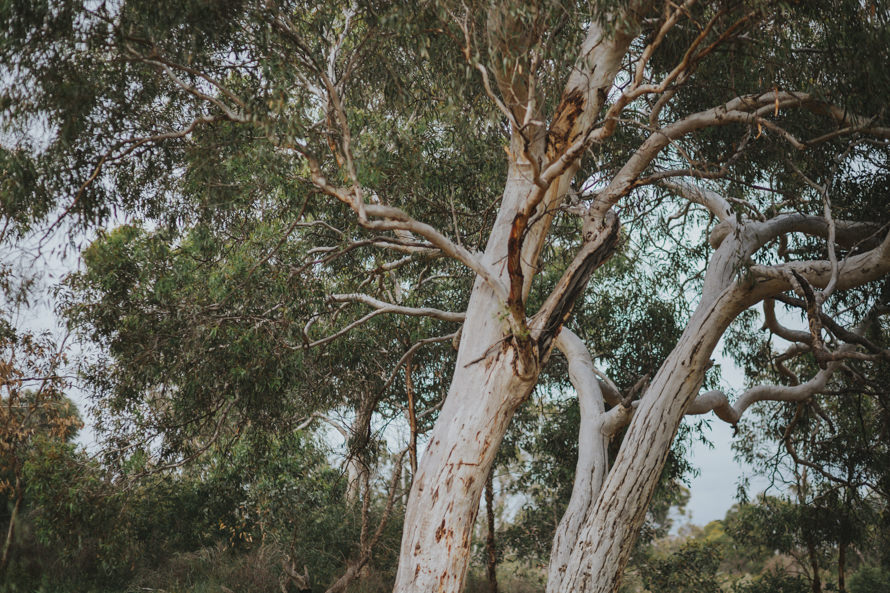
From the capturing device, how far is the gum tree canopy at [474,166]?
4844 millimetres

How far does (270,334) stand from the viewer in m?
6.90

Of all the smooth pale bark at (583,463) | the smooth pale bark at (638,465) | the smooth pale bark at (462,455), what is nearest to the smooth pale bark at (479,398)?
the smooth pale bark at (462,455)

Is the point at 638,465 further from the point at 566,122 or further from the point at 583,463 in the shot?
the point at 566,122

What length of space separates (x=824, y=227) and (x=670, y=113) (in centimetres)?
214

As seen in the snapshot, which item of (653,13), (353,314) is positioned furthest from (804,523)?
(653,13)

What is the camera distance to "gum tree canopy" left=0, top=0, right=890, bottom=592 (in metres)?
4.84

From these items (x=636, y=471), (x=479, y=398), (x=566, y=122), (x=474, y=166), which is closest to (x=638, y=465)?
(x=636, y=471)

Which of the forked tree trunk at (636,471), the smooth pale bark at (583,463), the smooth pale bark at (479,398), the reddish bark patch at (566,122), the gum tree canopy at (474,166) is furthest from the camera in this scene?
the smooth pale bark at (583,463)

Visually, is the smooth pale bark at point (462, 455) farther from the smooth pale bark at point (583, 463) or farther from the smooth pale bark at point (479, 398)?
the smooth pale bark at point (583, 463)

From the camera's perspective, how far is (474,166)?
25.0ft

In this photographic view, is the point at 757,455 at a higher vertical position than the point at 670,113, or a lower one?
lower

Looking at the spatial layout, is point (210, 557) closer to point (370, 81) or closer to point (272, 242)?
point (272, 242)

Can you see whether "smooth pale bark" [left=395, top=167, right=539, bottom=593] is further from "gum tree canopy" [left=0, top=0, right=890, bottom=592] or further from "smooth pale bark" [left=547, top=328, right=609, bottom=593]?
"smooth pale bark" [left=547, top=328, right=609, bottom=593]

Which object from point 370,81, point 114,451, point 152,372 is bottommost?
point 114,451
